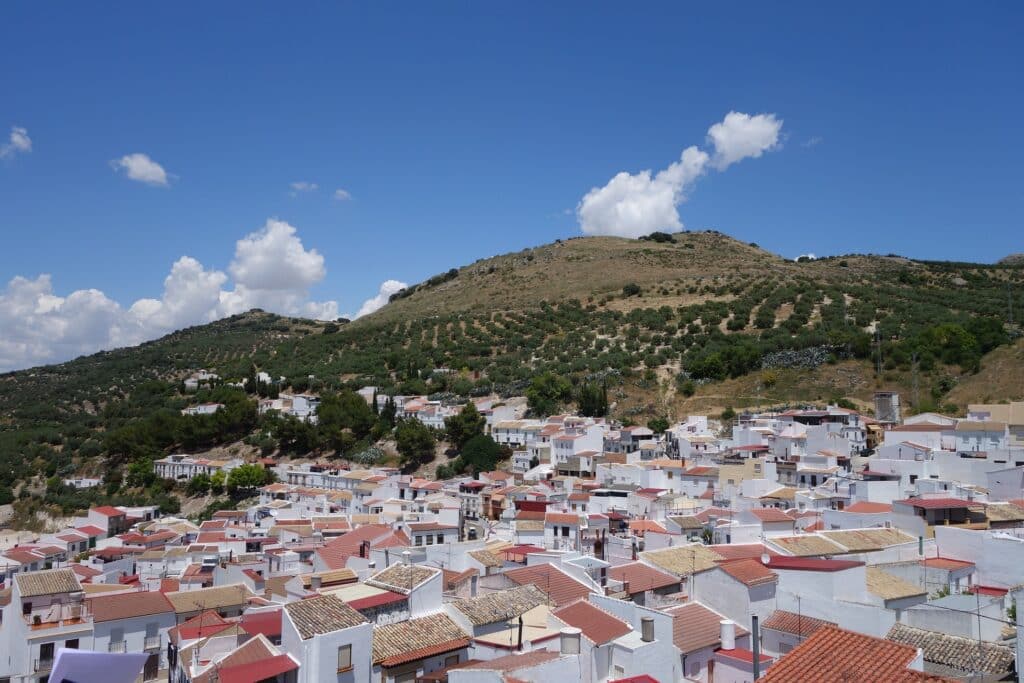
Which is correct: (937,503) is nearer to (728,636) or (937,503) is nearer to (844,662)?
(728,636)

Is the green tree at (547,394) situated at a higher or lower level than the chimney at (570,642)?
higher

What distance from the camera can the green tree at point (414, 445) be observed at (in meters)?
46.8

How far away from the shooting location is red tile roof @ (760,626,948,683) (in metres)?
6.37

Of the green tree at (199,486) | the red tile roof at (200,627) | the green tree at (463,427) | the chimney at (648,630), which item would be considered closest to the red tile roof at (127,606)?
the red tile roof at (200,627)

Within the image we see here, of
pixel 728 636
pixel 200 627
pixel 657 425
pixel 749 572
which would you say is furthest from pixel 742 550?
pixel 657 425

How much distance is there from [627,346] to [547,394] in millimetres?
12711

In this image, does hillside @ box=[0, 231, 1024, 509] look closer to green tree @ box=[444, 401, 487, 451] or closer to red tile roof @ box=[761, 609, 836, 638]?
green tree @ box=[444, 401, 487, 451]

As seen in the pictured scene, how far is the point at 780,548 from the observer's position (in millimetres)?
17359

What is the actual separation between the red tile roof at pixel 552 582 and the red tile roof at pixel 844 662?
288 inches

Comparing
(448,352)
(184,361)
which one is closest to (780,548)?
(448,352)

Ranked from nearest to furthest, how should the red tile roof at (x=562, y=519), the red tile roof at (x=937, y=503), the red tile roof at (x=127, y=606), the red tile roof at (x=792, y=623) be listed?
the red tile roof at (x=792, y=623), the red tile roof at (x=127, y=606), the red tile roof at (x=937, y=503), the red tile roof at (x=562, y=519)

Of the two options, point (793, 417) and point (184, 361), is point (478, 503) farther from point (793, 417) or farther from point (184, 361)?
point (184, 361)

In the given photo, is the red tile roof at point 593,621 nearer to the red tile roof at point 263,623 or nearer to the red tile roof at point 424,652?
the red tile roof at point 424,652

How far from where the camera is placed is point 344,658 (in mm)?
11125
